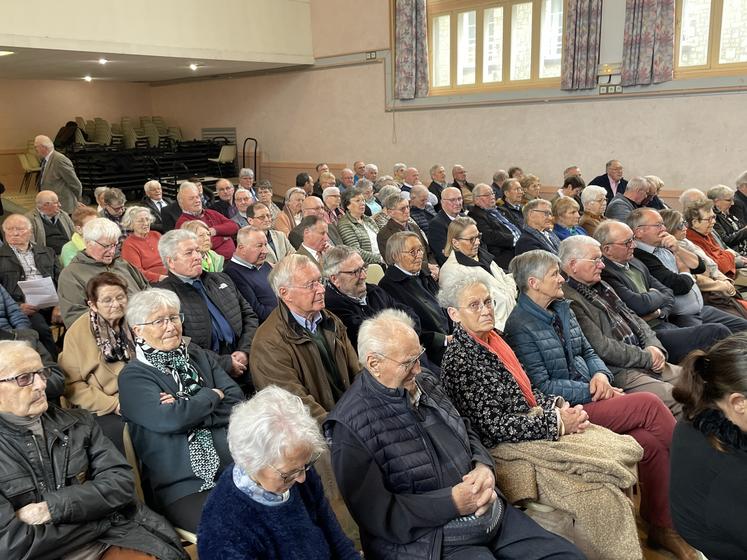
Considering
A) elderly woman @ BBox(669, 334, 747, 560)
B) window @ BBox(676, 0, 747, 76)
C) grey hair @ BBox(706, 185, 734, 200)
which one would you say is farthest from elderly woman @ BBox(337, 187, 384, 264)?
window @ BBox(676, 0, 747, 76)

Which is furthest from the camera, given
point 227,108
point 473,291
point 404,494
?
point 227,108

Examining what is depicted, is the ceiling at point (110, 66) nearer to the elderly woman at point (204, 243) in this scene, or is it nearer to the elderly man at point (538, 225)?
the elderly woman at point (204, 243)

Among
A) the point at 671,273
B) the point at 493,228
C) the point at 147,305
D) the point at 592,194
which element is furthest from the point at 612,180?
the point at 147,305

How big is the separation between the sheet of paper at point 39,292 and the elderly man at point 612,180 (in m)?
5.59

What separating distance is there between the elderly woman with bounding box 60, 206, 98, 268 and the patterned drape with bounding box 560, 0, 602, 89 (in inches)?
236

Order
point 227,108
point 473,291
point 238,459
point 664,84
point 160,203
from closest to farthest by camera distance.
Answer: point 238,459 → point 473,291 → point 160,203 → point 664,84 → point 227,108

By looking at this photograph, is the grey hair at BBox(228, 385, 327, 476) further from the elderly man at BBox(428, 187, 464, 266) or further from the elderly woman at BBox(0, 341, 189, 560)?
the elderly man at BBox(428, 187, 464, 266)

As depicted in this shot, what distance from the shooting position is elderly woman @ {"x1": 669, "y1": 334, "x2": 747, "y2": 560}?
1.43m

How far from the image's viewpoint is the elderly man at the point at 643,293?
317 cm

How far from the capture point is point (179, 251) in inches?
116

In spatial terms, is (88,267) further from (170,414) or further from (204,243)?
(170,414)

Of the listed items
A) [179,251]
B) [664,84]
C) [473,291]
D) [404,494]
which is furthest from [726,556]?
[664,84]

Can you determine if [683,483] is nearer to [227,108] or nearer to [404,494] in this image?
[404,494]

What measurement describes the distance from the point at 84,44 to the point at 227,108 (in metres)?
5.06
